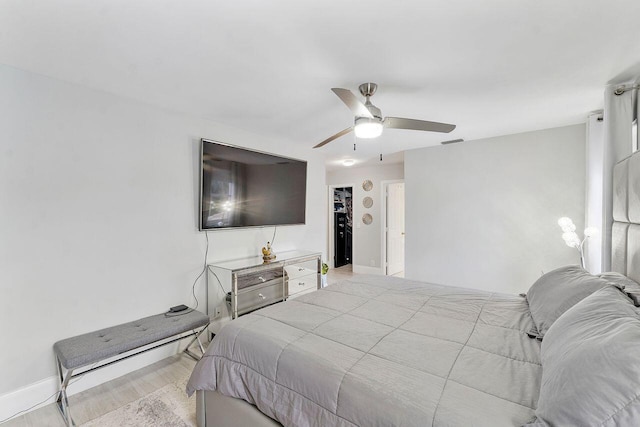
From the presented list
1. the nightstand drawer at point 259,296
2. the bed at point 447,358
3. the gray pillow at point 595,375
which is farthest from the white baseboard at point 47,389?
the gray pillow at point 595,375

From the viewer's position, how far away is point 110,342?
2.04 metres

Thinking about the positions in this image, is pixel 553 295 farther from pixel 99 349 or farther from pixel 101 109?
pixel 101 109

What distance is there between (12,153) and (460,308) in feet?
10.9

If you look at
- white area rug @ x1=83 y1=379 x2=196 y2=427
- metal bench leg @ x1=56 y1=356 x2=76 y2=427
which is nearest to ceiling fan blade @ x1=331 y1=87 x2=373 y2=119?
white area rug @ x1=83 y1=379 x2=196 y2=427

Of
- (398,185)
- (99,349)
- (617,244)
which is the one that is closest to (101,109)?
(99,349)

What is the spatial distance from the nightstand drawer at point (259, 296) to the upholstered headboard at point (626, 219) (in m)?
2.96

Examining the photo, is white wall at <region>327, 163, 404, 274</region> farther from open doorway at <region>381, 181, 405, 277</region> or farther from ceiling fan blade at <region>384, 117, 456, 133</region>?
ceiling fan blade at <region>384, 117, 456, 133</region>

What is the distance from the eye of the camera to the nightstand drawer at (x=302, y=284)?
3500mm

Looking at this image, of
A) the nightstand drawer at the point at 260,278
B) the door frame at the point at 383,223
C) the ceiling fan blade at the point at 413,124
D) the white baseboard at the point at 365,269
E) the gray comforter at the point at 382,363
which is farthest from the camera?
the white baseboard at the point at 365,269

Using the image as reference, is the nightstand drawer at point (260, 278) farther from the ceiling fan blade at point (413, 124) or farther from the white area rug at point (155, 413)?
the ceiling fan blade at point (413, 124)

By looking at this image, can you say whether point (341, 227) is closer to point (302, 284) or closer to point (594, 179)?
point (302, 284)

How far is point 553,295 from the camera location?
5.55 feet

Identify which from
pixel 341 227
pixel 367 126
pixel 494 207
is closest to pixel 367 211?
pixel 341 227

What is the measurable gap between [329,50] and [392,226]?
4.74m
